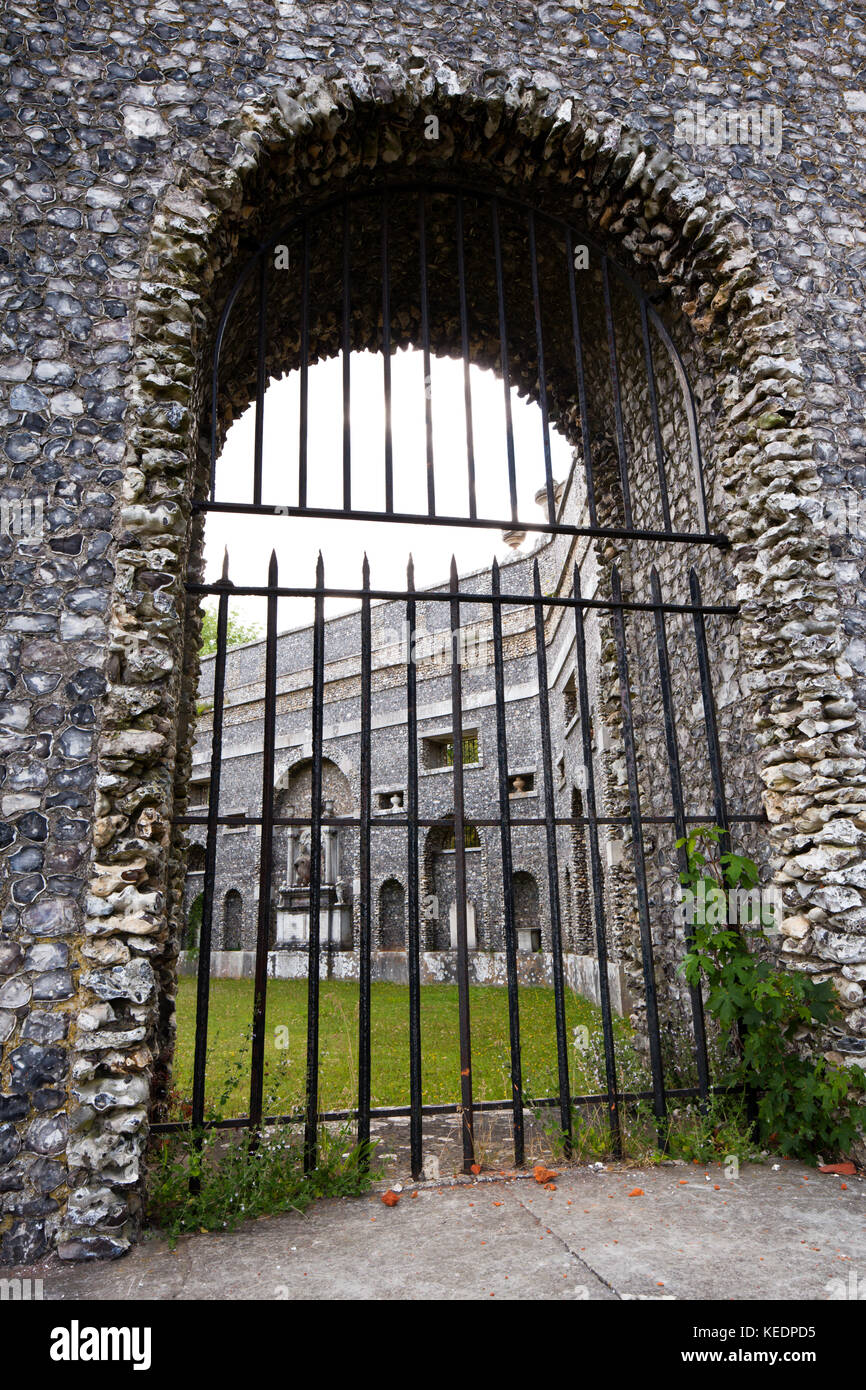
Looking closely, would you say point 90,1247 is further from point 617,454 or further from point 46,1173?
point 617,454

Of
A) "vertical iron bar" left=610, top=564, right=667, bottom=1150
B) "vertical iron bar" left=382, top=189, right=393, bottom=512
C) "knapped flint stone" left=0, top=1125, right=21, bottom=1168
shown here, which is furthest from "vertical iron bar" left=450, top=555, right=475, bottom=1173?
"knapped flint stone" left=0, top=1125, right=21, bottom=1168

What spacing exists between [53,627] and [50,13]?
341 cm

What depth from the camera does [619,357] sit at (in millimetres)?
6387

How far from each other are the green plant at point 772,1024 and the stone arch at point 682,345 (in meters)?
0.27

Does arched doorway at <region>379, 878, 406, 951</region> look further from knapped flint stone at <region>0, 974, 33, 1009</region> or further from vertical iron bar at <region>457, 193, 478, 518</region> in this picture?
knapped flint stone at <region>0, 974, 33, 1009</region>

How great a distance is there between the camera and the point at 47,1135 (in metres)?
3.28

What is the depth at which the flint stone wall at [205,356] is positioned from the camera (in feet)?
11.4

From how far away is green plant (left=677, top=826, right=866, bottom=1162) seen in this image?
3.93 m

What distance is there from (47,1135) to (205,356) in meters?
3.92

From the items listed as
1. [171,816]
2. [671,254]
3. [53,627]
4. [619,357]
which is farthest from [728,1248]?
[619,357]

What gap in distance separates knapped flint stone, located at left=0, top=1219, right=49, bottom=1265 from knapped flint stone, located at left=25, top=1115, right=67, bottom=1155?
24cm

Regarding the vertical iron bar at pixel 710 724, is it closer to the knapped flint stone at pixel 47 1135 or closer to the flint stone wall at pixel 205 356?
the flint stone wall at pixel 205 356

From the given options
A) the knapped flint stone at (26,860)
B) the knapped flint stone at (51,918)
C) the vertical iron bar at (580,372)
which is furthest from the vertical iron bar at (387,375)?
the knapped flint stone at (51,918)

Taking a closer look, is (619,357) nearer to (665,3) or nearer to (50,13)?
(665,3)
